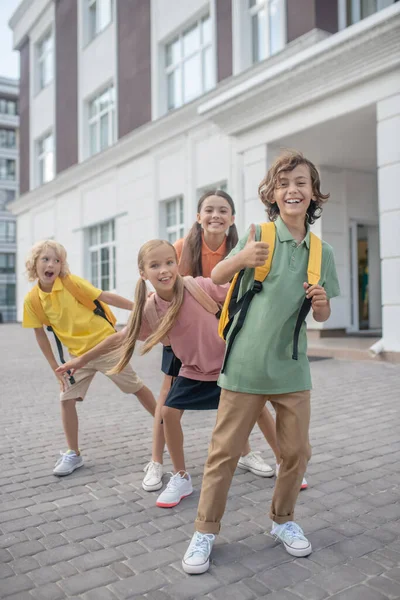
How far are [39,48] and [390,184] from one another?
20888 millimetres

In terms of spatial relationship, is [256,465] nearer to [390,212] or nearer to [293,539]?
[293,539]

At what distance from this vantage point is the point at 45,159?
24.4 m

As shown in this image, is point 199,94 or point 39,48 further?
point 39,48

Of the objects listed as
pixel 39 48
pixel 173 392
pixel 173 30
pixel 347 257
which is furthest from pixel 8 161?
pixel 173 392

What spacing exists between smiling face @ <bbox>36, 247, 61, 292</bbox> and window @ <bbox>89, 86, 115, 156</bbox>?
15.6m

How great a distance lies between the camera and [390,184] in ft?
28.2

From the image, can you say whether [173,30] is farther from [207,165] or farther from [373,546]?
[373,546]

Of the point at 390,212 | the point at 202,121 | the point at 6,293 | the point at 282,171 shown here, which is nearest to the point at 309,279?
the point at 282,171

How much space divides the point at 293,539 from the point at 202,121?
13.0 meters

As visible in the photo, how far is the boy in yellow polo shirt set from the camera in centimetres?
380

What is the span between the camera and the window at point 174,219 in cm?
1580

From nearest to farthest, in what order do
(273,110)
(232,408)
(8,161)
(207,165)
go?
(232,408) → (273,110) → (207,165) → (8,161)

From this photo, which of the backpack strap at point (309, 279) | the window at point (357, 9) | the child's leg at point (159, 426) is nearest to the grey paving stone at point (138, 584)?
the backpack strap at point (309, 279)

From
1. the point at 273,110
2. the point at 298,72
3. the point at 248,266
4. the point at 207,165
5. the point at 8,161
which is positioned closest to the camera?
the point at 248,266
